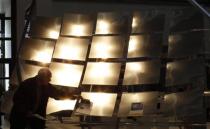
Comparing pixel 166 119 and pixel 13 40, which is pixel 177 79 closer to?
pixel 166 119

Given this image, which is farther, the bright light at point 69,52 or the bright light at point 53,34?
the bright light at point 53,34

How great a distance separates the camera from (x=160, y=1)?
705 inches

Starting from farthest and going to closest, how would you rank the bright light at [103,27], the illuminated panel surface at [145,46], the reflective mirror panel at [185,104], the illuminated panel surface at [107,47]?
the bright light at [103,27] < the illuminated panel surface at [107,47] < the illuminated panel surface at [145,46] < the reflective mirror panel at [185,104]

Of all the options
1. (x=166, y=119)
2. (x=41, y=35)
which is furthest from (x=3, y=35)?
(x=166, y=119)

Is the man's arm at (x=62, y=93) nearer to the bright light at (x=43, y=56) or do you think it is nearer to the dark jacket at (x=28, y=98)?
the dark jacket at (x=28, y=98)

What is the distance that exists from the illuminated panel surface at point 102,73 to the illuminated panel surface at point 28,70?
1180 mm

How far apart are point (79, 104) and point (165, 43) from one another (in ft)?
5.93

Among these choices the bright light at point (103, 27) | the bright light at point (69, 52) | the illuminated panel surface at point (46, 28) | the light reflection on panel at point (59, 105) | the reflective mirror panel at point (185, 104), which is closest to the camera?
the reflective mirror panel at point (185, 104)

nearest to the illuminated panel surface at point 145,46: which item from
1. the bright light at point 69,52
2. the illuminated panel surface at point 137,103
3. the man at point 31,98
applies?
the illuminated panel surface at point 137,103

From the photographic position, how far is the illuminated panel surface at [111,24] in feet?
31.4

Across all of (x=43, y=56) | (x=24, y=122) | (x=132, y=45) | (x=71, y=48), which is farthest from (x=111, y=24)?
(x=24, y=122)

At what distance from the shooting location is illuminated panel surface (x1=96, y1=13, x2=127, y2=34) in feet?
31.4

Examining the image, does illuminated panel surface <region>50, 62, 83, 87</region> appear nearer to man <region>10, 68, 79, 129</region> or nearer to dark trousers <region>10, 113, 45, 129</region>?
man <region>10, 68, 79, 129</region>

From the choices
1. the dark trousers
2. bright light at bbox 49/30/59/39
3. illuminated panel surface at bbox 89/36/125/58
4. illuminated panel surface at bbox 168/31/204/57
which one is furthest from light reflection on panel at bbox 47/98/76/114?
illuminated panel surface at bbox 168/31/204/57
